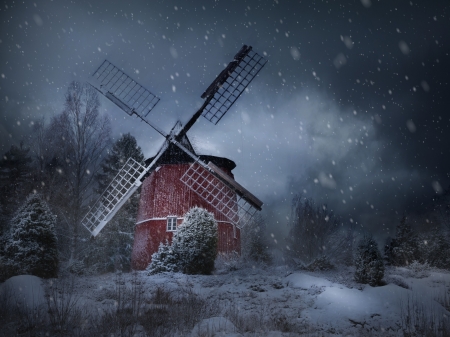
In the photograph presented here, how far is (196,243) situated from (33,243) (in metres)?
7.07

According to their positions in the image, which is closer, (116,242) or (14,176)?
(116,242)

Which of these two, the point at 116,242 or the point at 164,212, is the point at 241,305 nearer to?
the point at 164,212

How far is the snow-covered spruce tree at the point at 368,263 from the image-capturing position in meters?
13.0

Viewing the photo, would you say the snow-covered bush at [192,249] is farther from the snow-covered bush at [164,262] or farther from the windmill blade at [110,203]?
the windmill blade at [110,203]

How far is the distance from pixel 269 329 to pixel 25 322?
6.13 m

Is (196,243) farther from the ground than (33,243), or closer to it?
farther from the ground

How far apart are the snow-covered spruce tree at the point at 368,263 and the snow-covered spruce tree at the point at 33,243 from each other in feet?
39.8

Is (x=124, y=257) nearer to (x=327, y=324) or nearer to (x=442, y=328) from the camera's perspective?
(x=327, y=324)

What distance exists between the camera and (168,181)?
2156cm

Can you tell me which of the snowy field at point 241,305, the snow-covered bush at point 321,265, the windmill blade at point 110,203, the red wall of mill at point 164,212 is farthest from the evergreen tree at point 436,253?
the windmill blade at point 110,203

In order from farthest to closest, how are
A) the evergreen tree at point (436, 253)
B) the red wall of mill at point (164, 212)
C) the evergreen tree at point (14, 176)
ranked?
1. the evergreen tree at point (14, 176)
2. the evergreen tree at point (436, 253)
3. the red wall of mill at point (164, 212)

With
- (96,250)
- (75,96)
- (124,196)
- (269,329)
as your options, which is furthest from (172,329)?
(96,250)

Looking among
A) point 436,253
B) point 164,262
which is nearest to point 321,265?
point 164,262

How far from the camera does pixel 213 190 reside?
20.3 metres
